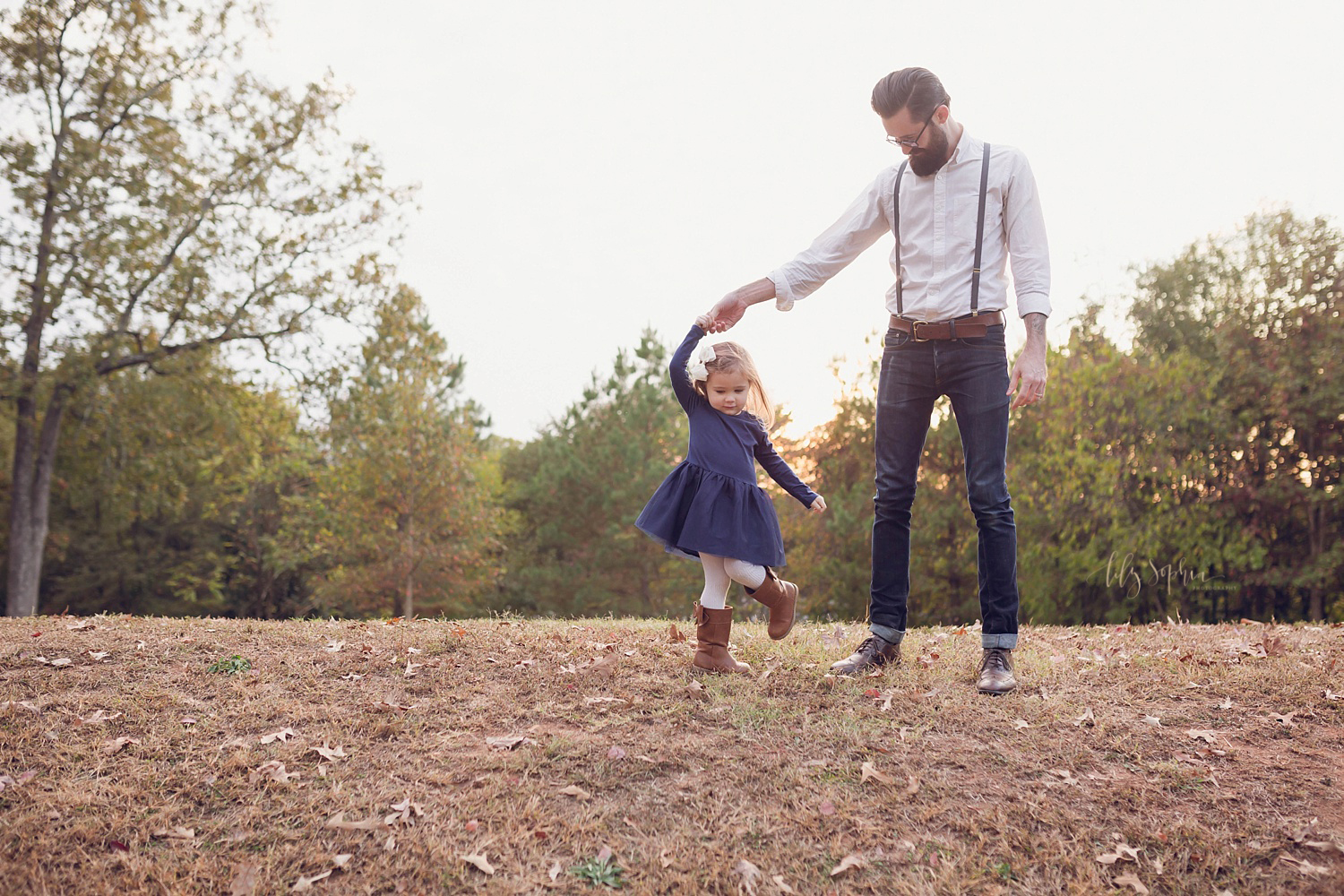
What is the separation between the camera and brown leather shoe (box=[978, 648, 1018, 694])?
13.0 feet

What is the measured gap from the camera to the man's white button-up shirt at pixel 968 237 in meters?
3.82

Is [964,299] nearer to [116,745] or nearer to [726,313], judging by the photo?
[726,313]

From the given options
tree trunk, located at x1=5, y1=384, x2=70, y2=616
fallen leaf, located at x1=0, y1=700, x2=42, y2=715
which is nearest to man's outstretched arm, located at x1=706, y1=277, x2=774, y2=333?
fallen leaf, located at x1=0, y1=700, x2=42, y2=715

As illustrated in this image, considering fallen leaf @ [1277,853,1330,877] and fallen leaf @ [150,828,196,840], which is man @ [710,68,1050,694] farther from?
fallen leaf @ [150,828,196,840]

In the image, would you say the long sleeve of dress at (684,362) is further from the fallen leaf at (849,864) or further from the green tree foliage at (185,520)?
the green tree foliage at (185,520)

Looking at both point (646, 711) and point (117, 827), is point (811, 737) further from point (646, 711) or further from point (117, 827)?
point (117, 827)

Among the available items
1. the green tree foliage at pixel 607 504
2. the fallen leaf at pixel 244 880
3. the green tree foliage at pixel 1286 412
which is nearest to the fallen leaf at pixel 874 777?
the fallen leaf at pixel 244 880

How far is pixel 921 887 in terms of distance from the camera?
8.85 ft

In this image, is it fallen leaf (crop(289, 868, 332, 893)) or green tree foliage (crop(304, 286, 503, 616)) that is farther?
green tree foliage (crop(304, 286, 503, 616))

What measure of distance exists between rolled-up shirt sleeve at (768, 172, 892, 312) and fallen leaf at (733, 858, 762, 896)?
2.40 m

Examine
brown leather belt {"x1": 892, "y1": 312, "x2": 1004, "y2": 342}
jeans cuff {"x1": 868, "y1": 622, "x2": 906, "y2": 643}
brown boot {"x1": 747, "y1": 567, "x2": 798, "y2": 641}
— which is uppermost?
brown leather belt {"x1": 892, "y1": 312, "x2": 1004, "y2": 342}

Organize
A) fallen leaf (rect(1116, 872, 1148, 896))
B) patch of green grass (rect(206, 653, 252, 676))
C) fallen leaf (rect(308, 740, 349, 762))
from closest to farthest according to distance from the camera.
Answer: fallen leaf (rect(1116, 872, 1148, 896))
fallen leaf (rect(308, 740, 349, 762))
patch of green grass (rect(206, 653, 252, 676))

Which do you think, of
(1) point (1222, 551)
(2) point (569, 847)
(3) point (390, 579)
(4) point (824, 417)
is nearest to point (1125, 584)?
(1) point (1222, 551)

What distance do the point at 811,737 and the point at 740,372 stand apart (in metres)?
1.57
